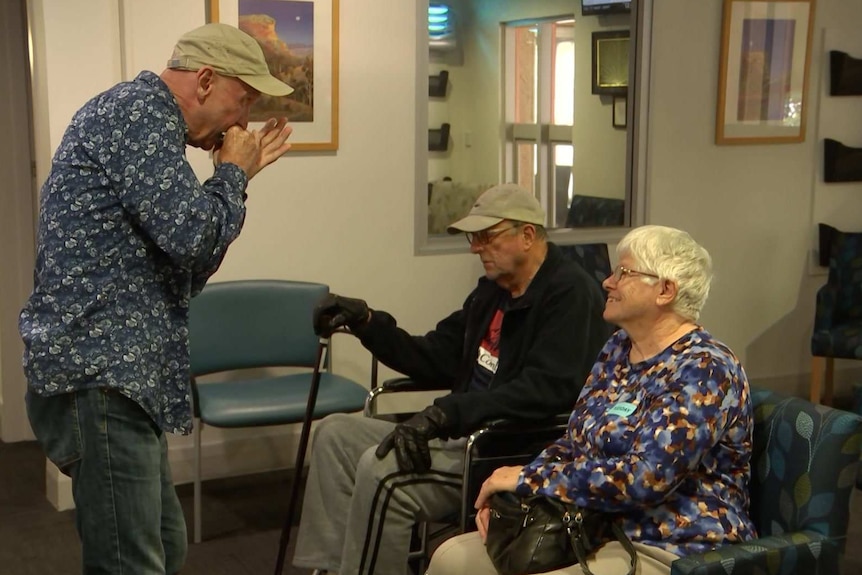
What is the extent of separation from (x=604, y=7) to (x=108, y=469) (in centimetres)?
328

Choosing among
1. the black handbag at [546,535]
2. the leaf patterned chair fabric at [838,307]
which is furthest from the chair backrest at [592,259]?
the black handbag at [546,535]

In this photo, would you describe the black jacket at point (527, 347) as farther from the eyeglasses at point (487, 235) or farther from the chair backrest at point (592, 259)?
the chair backrest at point (592, 259)

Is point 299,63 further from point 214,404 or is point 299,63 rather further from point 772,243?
point 772,243

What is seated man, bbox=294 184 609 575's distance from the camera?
254 cm

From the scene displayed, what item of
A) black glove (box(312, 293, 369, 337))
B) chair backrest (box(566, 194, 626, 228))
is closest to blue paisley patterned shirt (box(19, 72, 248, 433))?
black glove (box(312, 293, 369, 337))

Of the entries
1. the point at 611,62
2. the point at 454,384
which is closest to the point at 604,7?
the point at 611,62

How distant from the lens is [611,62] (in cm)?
456

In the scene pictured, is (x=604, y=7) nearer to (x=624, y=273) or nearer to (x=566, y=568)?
(x=624, y=273)

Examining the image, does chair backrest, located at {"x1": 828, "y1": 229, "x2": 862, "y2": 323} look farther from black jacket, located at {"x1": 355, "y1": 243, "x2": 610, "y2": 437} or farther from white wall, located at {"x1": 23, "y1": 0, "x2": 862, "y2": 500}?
black jacket, located at {"x1": 355, "y1": 243, "x2": 610, "y2": 437}

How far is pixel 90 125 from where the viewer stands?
189cm

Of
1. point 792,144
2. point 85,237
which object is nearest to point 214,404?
point 85,237

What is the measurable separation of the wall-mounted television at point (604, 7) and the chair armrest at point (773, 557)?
301 centimetres

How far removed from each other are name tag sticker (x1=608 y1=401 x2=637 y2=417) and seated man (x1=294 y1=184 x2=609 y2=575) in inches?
16.7

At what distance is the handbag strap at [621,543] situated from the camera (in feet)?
6.46
